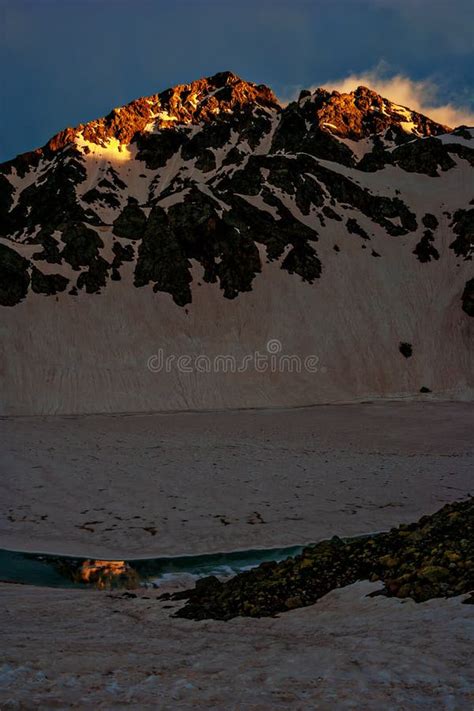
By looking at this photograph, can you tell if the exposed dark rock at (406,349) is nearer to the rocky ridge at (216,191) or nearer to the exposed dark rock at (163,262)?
the rocky ridge at (216,191)

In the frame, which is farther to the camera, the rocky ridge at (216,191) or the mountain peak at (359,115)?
the mountain peak at (359,115)

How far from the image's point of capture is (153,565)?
12438 millimetres

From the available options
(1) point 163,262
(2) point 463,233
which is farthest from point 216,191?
(2) point 463,233

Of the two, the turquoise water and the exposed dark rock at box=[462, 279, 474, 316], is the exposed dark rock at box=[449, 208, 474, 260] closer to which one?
the exposed dark rock at box=[462, 279, 474, 316]

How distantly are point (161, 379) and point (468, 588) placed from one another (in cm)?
4430

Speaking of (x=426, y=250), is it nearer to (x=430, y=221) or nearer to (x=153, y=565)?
(x=430, y=221)

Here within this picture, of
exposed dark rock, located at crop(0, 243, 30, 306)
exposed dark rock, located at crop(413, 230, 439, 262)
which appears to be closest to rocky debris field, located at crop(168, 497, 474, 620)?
exposed dark rock, located at crop(0, 243, 30, 306)

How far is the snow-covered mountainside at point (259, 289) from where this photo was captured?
5056 cm

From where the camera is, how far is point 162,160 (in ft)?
418

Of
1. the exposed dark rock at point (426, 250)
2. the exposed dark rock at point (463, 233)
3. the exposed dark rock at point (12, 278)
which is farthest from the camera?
the exposed dark rock at point (426, 250)

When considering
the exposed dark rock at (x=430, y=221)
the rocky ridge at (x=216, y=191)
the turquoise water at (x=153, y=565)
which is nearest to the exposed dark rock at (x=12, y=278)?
the rocky ridge at (x=216, y=191)

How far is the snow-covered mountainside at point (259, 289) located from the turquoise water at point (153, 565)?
1310 inches

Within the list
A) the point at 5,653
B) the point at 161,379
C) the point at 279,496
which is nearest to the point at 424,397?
the point at 161,379

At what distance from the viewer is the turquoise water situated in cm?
1166
